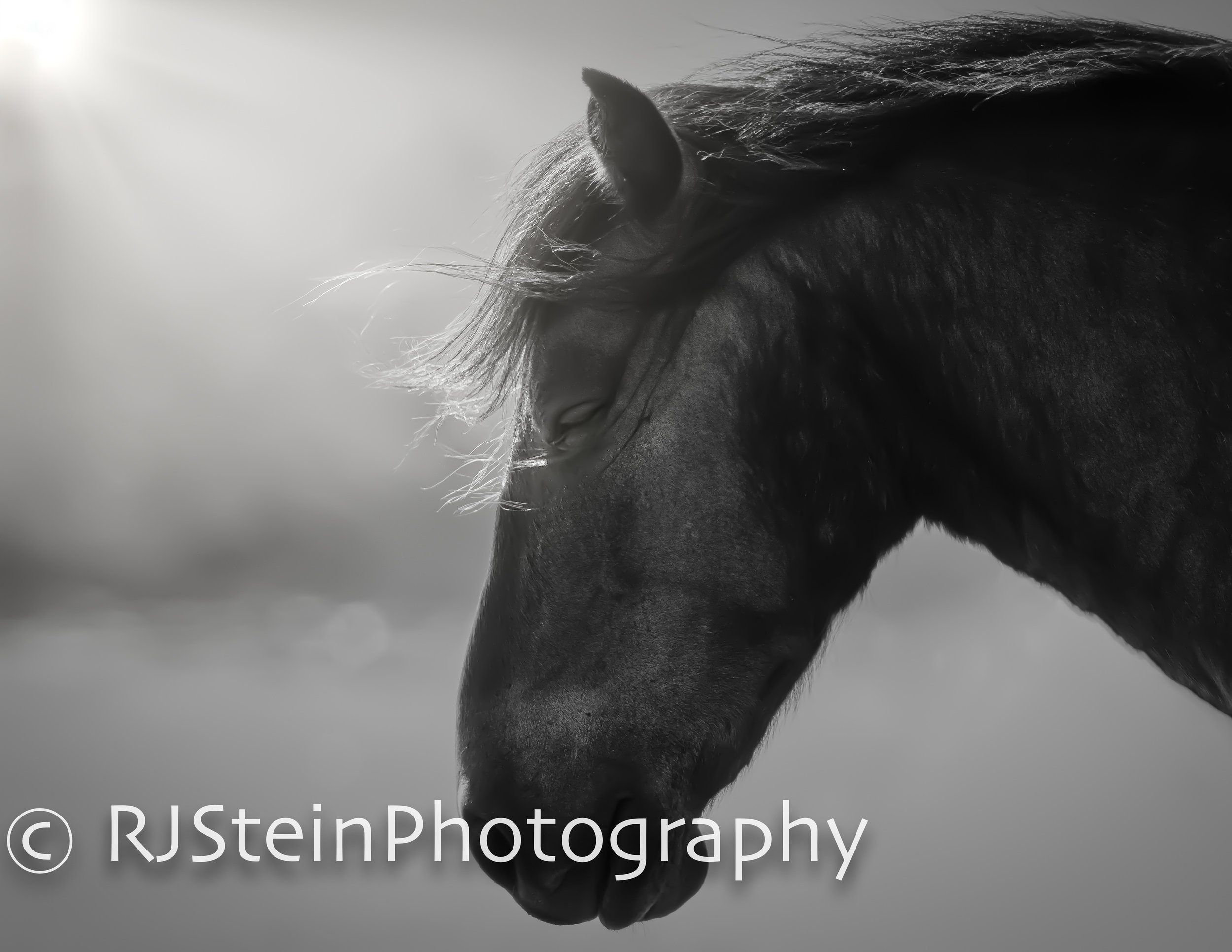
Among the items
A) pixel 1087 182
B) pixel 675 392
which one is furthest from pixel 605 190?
pixel 1087 182

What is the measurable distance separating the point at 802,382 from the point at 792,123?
1.01ft

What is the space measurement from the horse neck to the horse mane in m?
0.06

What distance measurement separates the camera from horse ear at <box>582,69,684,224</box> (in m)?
0.86

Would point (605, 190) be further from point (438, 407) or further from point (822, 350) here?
point (438, 407)

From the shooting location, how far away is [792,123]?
1.00 metres

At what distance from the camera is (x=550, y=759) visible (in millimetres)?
984

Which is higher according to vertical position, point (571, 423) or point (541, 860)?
point (571, 423)

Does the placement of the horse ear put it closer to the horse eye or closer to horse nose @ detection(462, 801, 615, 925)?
the horse eye

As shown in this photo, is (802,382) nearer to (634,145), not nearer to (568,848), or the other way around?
(634,145)

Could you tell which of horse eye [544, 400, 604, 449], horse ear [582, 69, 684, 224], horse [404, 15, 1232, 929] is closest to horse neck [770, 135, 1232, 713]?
horse [404, 15, 1232, 929]

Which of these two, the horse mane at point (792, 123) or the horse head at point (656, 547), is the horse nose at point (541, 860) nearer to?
the horse head at point (656, 547)

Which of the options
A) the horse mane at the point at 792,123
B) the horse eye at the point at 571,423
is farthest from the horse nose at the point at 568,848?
the horse mane at the point at 792,123

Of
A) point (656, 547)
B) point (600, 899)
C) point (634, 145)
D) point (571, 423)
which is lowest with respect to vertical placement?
point (600, 899)

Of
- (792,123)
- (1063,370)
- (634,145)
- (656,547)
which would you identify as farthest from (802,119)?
(656,547)
